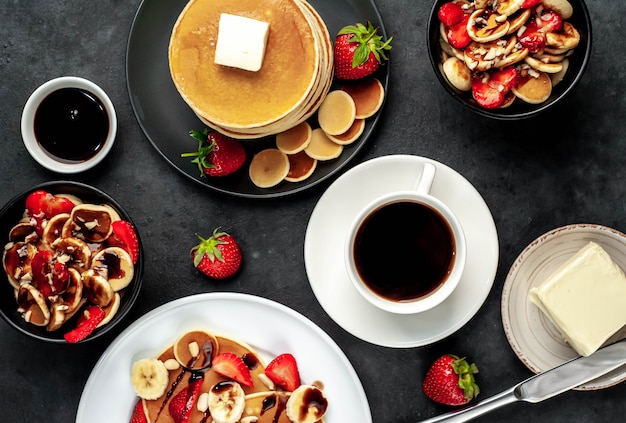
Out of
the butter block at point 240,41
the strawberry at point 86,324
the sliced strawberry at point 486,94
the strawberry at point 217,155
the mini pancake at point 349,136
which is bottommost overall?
the strawberry at point 86,324

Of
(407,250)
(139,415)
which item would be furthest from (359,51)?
(139,415)

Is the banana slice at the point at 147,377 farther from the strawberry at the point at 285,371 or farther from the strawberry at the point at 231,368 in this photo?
the strawberry at the point at 285,371

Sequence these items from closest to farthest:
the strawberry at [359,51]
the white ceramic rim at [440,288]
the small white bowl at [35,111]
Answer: the white ceramic rim at [440,288]
the strawberry at [359,51]
the small white bowl at [35,111]

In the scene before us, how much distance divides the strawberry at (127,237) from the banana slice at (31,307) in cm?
22

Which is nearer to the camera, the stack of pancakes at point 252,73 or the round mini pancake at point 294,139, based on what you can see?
the stack of pancakes at point 252,73

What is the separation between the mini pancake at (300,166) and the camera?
177cm

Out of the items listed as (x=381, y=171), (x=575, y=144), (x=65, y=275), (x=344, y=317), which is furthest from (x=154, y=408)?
(x=575, y=144)

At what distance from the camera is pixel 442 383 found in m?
1.77

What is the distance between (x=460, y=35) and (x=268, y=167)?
0.54 m

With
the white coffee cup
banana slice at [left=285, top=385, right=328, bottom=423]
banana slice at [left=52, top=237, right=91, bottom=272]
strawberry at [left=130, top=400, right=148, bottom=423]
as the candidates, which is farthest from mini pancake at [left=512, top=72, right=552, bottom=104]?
strawberry at [left=130, top=400, right=148, bottom=423]

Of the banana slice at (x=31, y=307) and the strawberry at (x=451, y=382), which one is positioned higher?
the banana slice at (x=31, y=307)

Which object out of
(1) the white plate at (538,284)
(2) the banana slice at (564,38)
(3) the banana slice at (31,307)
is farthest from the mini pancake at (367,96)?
(3) the banana slice at (31,307)

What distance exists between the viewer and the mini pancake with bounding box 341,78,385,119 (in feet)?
5.76

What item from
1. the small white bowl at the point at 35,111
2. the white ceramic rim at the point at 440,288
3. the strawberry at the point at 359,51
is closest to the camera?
the white ceramic rim at the point at 440,288
